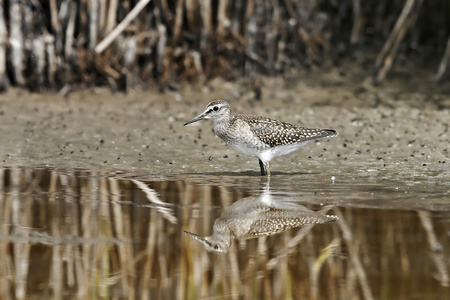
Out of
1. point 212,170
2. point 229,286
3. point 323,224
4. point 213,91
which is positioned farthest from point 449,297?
point 213,91

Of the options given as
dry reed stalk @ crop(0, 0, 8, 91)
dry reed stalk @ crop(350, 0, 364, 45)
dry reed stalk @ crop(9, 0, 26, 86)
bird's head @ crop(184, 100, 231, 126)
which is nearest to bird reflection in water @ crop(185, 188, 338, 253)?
bird's head @ crop(184, 100, 231, 126)

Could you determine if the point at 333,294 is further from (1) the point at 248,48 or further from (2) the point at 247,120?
(1) the point at 248,48

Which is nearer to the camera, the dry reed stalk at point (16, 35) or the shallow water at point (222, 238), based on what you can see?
the shallow water at point (222, 238)

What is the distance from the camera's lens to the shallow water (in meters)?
5.04

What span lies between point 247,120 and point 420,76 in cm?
490

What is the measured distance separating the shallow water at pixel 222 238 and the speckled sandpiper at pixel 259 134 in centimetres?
38

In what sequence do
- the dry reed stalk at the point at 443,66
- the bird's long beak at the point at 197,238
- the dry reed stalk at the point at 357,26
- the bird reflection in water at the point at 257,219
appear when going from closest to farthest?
the bird's long beak at the point at 197,238, the bird reflection in water at the point at 257,219, the dry reed stalk at the point at 443,66, the dry reed stalk at the point at 357,26

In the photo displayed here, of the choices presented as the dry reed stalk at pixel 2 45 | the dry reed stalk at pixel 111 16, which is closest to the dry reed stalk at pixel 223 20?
the dry reed stalk at pixel 111 16

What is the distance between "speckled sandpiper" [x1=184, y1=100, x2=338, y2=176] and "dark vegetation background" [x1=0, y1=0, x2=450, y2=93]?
3674mm

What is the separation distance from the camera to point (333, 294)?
16.1ft

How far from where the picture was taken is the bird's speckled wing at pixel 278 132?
8977mm

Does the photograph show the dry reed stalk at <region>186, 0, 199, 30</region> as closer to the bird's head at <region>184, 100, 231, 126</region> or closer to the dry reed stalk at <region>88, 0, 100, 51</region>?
the dry reed stalk at <region>88, 0, 100, 51</region>

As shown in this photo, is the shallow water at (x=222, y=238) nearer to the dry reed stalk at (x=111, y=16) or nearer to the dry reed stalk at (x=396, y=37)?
the dry reed stalk at (x=396, y=37)

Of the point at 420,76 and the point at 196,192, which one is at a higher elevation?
the point at 420,76
